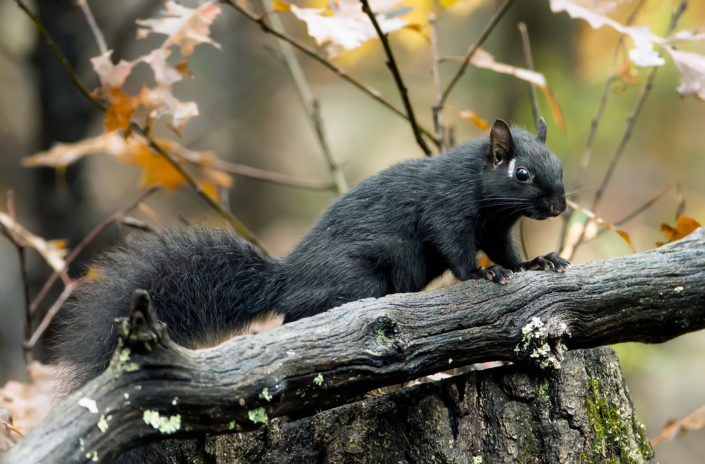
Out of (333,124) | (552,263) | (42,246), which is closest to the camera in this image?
(552,263)

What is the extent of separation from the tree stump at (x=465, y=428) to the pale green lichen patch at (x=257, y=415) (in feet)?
1.22

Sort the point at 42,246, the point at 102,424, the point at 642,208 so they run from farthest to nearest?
the point at 642,208
the point at 42,246
the point at 102,424

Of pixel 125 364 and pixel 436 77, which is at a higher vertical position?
pixel 436 77

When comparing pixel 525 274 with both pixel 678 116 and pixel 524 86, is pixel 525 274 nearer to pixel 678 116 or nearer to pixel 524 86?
pixel 524 86

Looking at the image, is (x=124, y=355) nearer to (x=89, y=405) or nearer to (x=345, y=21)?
(x=89, y=405)

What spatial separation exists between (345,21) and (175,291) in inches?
36.5

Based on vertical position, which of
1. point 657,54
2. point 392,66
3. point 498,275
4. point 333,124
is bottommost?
point 498,275

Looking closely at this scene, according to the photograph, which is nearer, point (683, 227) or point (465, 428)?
point (465, 428)

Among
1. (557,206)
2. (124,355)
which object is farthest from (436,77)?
(124,355)

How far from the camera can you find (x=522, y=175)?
1.79 meters

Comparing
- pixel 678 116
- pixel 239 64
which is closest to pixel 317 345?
pixel 678 116

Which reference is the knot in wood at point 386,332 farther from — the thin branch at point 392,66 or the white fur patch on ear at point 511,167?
the thin branch at point 392,66

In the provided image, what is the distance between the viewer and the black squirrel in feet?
5.58

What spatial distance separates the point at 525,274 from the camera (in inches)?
63.7
